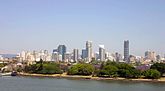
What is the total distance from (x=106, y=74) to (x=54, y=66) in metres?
8.43

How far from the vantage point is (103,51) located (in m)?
→ 136

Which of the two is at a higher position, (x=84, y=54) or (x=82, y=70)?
(x=84, y=54)

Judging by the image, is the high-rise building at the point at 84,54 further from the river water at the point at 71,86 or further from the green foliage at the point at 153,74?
the river water at the point at 71,86

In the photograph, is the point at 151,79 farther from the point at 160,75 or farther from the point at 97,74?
the point at 97,74

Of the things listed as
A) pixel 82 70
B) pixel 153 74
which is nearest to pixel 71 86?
pixel 153 74

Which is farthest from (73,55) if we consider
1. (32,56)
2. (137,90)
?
(137,90)

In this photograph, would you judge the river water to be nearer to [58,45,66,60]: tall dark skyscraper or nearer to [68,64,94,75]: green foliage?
[68,64,94,75]: green foliage

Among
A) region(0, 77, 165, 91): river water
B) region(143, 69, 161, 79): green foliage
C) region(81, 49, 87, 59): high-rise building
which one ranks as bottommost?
region(0, 77, 165, 91): river water

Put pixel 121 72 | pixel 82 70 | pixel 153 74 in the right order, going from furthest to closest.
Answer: pixel 82 70 < pixel 121 72 < pixel 153 74

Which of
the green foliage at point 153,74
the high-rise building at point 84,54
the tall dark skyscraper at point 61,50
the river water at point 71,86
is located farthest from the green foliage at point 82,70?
A: the tall dark skyscraper at point 61,50

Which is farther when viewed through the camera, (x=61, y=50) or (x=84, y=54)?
(x=61, y=50)

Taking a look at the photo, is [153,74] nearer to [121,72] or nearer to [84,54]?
[121,72]

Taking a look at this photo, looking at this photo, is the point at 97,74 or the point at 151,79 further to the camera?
the point at 97,74

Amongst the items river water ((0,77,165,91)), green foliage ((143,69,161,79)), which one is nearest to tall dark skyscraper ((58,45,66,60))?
green foliage ((143,69,161,79))
